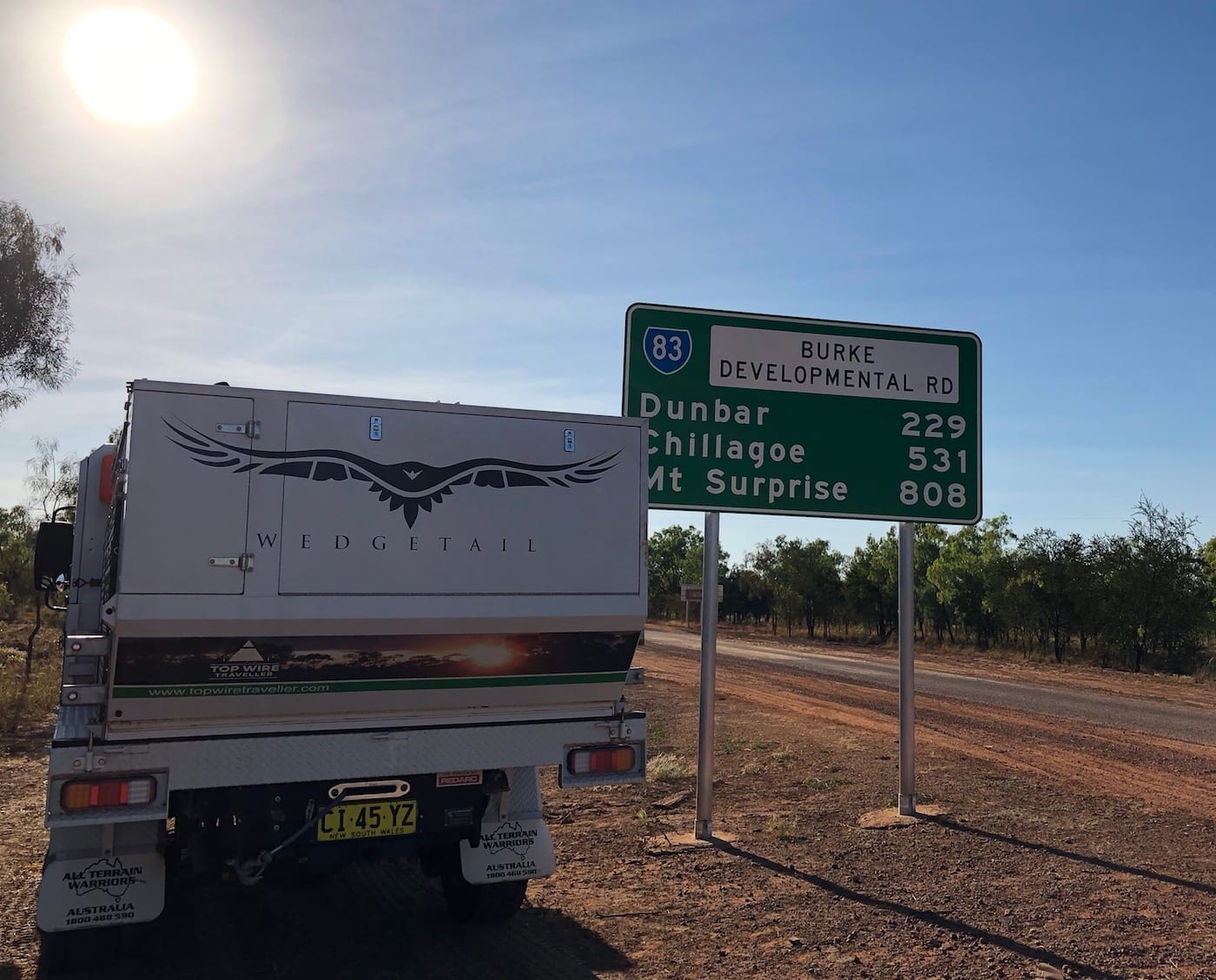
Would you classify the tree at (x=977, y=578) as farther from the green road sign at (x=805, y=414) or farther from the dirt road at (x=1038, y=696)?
the green road sign at (x=805, y=414)

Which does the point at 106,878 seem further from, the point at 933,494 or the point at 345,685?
the point at 933,494

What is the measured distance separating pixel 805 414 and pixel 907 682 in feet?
8.18

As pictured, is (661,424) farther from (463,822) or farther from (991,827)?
(991,827)

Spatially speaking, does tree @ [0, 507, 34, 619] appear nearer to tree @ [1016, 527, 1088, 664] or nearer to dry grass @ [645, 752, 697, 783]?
dry grass @ [645, 752, 697, 783]

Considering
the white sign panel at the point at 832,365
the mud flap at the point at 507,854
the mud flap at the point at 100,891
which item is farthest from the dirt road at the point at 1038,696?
the mud flap at the point at 100,891

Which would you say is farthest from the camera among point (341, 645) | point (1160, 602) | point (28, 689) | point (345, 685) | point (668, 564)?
point (668, 564)

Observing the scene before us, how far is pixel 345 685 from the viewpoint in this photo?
488cm

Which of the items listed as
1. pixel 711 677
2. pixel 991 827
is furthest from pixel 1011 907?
pixel 711 677

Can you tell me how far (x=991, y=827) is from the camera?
7902 millimetres

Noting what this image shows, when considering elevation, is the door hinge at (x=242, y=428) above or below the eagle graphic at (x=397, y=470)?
above

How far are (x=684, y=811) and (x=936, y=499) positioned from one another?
3529 millimetres

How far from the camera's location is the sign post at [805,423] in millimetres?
7992

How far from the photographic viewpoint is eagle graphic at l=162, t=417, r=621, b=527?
4.59 metres

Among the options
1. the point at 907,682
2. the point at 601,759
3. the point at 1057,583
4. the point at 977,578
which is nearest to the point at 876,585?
the point at 977,578
